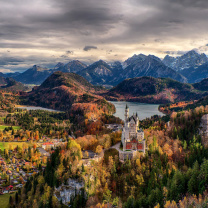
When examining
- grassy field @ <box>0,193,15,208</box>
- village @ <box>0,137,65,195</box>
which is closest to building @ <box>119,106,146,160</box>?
village @ <box>0,137,65,195</box>

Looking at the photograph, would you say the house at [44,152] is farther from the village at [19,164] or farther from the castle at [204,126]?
the castle at [204,126]

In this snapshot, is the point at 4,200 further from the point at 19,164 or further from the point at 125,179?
the point at 125,179

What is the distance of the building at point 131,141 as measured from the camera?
72.6 meters

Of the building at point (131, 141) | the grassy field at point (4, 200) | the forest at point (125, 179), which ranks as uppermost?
the building at point (131, 141)

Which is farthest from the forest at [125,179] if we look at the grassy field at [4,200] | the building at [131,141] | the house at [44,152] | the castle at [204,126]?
the house at [44,152]

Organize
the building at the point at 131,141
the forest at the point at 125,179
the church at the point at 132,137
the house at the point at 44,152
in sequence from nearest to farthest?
the forest at the point at 125,179
the building at the point at 131,141
the church at the point at 132,137
the house at the point at 44,152

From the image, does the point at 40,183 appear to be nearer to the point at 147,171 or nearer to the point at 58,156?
the point at 58,156

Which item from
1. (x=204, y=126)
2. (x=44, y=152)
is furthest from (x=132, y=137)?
(x=44, y=152)

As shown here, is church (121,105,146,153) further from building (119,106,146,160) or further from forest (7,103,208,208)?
forest (7,103,208,208)

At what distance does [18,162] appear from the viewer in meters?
105

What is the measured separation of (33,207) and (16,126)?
400ft

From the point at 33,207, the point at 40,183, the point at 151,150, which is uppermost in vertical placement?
the point at 151,150

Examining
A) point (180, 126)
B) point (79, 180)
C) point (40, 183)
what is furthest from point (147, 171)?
point (180, 126)

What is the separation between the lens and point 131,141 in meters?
75.3
